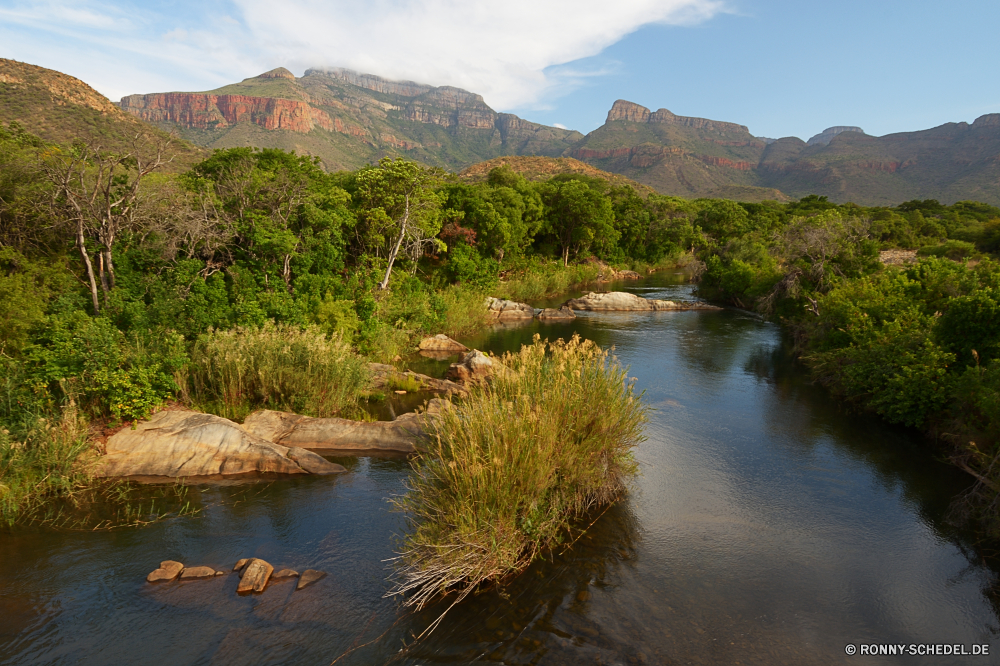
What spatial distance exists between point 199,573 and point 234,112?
160221 mm

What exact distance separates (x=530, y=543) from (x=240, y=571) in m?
4.45

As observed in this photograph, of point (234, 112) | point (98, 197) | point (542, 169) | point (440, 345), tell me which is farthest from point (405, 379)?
point (234, 112)

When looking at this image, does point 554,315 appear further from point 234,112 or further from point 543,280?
point 234,112

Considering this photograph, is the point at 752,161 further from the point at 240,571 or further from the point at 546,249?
the point at 240,571

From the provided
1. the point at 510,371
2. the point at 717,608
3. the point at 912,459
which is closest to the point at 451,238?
the point at 510,371

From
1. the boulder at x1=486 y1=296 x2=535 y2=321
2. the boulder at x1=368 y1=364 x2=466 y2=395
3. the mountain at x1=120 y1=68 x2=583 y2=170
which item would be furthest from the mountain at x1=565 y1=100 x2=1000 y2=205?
the boulder at x1=368 y1=364 x2=466 y2=395

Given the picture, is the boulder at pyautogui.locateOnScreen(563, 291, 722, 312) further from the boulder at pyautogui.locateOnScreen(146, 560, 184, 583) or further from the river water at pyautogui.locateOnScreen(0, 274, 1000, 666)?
the boulder at pyautogui.locateOnScreen(146, 560, 184, 583)

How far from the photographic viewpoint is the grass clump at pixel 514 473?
261 inches

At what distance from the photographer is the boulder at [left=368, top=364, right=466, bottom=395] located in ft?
52.7

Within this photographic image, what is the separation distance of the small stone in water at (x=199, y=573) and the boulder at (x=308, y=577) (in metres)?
1.36

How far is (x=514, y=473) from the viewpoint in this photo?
709 cm

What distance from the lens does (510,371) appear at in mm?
9930

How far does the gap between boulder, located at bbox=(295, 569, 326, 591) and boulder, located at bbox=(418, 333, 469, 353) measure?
14126mm

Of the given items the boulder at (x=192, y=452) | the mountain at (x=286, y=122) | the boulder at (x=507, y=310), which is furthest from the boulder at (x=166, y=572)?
the mountain at (x=286, y=122)
